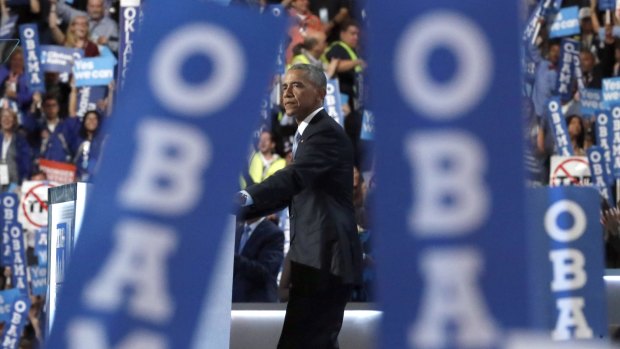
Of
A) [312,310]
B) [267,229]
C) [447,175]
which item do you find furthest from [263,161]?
[447,175]

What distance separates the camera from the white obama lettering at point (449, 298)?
146cm

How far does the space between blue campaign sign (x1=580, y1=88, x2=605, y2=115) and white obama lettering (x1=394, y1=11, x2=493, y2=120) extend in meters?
7.34

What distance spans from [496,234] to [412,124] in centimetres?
16

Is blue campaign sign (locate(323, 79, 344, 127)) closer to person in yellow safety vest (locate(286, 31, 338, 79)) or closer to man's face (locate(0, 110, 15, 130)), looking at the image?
person in yellow safety vest (locate(286, 31, 338, 79))

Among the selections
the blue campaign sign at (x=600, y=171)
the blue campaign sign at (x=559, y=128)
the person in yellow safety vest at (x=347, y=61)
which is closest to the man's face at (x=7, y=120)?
the person in yellow safety vest at (x=347, y=61)

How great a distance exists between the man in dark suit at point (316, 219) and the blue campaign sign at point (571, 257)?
1069 mm

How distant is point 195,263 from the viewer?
170 cm

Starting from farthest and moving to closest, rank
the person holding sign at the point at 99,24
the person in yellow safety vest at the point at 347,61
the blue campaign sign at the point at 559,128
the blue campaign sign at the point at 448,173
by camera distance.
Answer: the person holding sign at the point at 99,24, the person in yellow safety vest at the point at 347,61, the blue campaign sign at the point at 559,128, the blue campaign sign at the point at 448,173

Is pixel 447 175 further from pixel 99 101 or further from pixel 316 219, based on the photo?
pixel 99 101

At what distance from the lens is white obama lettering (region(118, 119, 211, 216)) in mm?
1698

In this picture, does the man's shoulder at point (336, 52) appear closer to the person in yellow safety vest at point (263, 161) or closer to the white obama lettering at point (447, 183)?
the person in yellow safety vest at point (263, 161)

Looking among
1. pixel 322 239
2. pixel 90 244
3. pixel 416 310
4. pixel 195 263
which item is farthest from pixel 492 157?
pixel 322 239

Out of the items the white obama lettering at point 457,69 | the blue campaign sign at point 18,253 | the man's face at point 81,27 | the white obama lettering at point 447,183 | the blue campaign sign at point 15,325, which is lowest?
the blue campaign sign at point 15,325

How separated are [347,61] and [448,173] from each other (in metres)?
7.54
